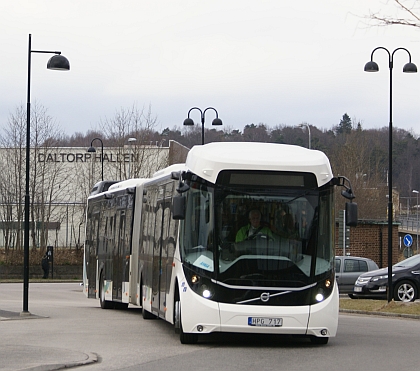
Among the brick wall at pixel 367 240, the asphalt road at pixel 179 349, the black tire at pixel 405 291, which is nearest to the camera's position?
the asphalt road at pixel 179 349

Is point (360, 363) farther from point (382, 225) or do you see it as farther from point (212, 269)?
point (382, 225)

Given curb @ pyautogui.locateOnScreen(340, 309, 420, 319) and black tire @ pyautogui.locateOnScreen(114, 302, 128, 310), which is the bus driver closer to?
curb @ pyautogui.locateOnScreen(340, 309, 420, 319)

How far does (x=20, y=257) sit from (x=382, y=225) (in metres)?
24.4

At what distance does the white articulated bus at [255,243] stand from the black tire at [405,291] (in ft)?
45.7

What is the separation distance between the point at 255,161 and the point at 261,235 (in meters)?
1.19

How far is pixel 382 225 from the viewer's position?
145 ft

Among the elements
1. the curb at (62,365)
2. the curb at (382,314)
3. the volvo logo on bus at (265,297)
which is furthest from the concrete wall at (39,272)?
the curb at (62,365)

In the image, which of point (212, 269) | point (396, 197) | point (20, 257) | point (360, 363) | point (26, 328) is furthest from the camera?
point (396, 197)

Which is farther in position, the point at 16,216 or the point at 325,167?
the point at 16,216

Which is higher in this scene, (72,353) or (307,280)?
(307,280)

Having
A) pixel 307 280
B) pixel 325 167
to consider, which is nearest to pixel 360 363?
pixel 307 280

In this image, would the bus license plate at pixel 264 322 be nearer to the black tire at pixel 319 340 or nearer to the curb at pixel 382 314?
the black tire at pixel 319 340

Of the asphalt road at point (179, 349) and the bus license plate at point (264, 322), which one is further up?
the bus license plate at point (264, 322)

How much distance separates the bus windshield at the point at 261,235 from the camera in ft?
47.3
